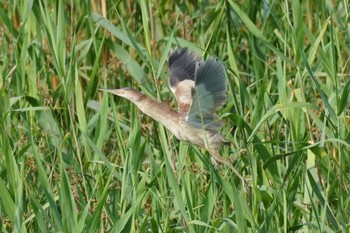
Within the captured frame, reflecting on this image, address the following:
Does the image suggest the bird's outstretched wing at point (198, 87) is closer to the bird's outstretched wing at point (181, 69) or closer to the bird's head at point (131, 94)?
the bird's outstretched wing at point (181, 69)

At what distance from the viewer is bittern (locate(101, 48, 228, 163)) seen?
11.2 ft

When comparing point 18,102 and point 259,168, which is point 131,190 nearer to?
point 259,168

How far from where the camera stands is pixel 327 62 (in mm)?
3436

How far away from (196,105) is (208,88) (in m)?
0.12

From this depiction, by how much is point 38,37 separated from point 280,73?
1.13 meters

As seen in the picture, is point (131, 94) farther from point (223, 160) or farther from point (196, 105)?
point (223, 160)

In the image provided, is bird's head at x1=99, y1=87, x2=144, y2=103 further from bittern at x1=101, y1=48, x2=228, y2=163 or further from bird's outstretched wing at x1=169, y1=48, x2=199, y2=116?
bird's outstretched wing at x1=169, y1=48, x2=199, y2=116

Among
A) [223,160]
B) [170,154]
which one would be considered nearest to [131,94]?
[170,154]

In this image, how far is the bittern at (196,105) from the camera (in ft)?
11.2

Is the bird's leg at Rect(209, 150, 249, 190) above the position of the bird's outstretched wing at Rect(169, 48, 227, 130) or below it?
below

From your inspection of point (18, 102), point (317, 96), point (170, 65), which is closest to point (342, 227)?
point (170, 65)

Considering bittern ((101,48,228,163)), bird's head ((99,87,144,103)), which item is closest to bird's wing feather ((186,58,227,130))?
bittern ((101,48,228,163))

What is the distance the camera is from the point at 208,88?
136 inches

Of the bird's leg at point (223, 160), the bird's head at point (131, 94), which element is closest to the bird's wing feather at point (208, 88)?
the bird's leg at point (223, 160)
